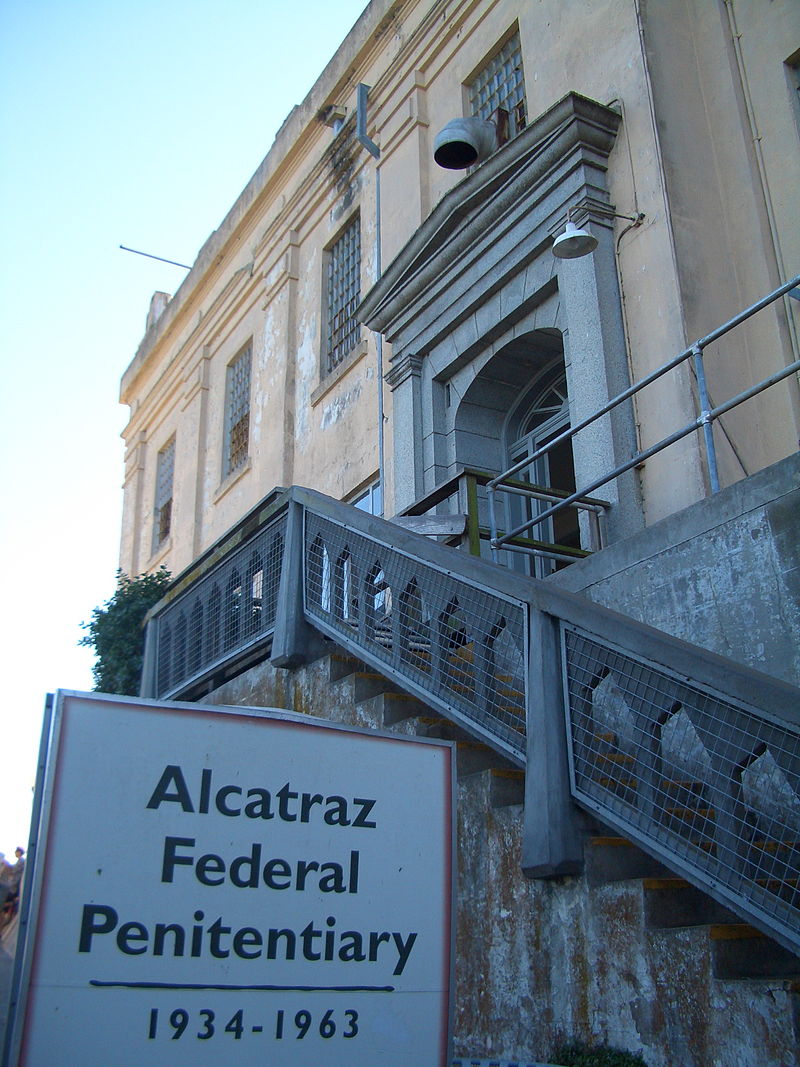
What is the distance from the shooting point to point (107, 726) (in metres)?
2.51

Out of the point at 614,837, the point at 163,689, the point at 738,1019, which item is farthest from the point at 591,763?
the point at 163,689

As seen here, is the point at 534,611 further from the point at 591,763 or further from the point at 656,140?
the point at 656,140

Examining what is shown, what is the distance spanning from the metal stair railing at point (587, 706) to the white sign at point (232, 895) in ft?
5.57

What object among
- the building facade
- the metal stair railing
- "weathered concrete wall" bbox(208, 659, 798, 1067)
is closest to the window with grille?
the building facade

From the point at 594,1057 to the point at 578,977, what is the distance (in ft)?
1.00

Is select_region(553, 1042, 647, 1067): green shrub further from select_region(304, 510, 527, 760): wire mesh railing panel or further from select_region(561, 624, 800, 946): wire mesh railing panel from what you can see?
select_region(304, 510, 527, 760): wire mesh railing panel

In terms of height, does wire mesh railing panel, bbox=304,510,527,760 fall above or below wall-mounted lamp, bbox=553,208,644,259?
below

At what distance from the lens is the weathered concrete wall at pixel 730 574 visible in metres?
5.53

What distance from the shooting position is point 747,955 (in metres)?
3.94

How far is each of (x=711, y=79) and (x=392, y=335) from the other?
14.2 feet

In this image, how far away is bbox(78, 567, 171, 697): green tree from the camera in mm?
13086

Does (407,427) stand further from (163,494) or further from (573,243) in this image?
(163,494)

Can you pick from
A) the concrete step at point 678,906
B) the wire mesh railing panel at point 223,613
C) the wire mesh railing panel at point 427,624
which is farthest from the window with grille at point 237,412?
the concrete step at point 678,906

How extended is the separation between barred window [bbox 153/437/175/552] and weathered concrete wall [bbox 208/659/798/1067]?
A: 1634cm
